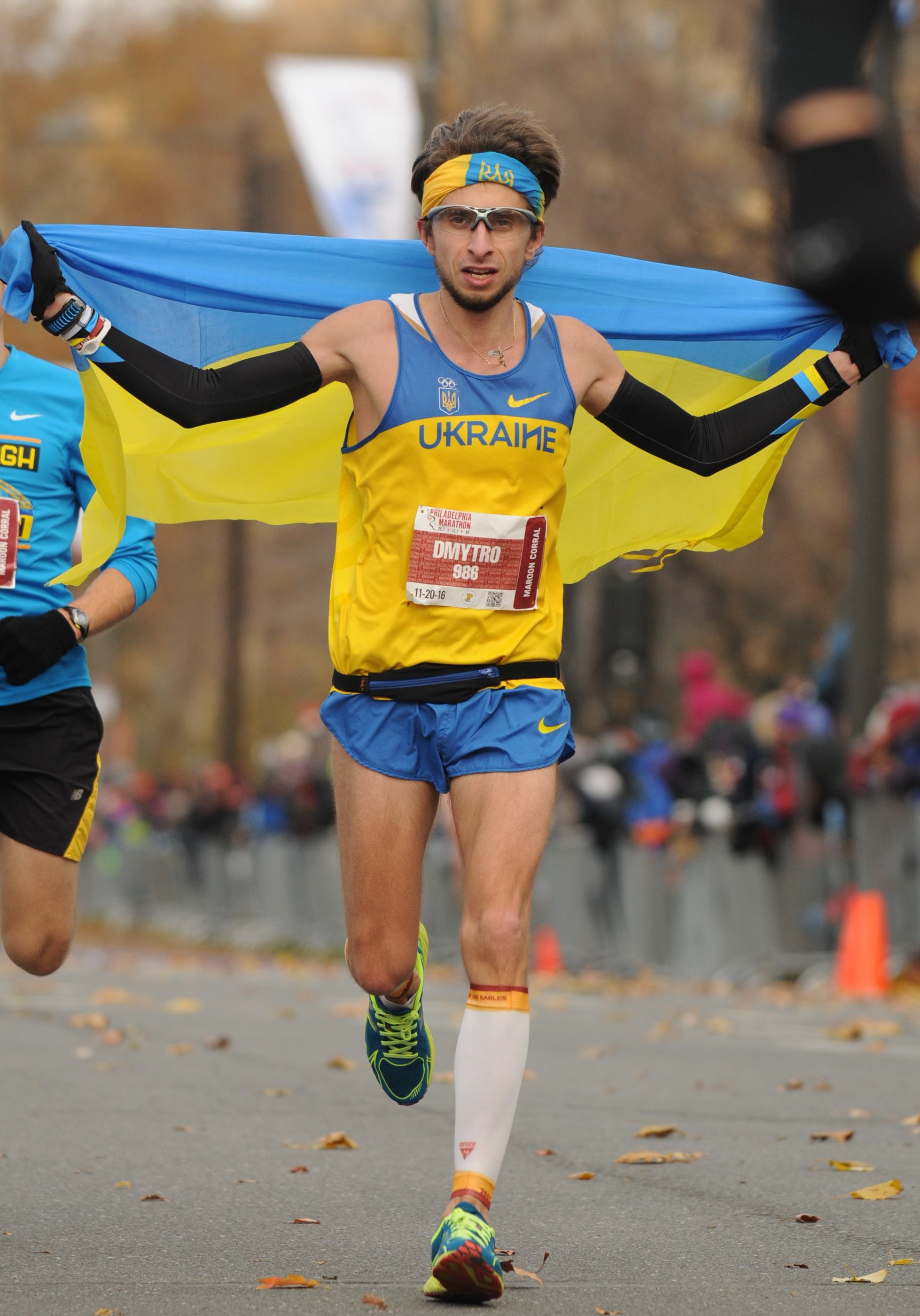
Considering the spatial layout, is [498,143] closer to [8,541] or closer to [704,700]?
[8,541]

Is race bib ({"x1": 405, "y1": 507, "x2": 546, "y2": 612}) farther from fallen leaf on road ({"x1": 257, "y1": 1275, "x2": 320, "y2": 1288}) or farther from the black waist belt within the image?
fallen leaf on road ({"x1": 257, "y1": 1275, "x2": 320, "y2": 1288})

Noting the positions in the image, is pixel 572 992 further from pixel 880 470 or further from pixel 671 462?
pixel 671 462

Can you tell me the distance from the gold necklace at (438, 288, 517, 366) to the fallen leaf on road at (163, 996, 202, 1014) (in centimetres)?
753

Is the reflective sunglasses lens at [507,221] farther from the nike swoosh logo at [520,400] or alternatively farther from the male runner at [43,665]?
the male runner at [43,665]

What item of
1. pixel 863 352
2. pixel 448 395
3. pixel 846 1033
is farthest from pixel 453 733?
pixel 846 1033

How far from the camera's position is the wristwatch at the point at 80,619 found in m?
5.80

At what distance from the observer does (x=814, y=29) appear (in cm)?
282

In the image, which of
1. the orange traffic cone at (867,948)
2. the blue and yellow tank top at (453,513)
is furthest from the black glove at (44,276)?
the orange traffic cone at (867,948)

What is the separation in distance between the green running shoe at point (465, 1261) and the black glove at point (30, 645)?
1.96m

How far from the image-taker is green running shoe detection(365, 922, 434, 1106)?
546 centimetres

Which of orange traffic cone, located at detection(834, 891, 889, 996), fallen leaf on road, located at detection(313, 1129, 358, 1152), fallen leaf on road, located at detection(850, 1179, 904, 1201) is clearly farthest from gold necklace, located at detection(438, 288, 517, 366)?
orange traffic cone, located at detection(834, 891, 889, 996)

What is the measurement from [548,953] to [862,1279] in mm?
12826

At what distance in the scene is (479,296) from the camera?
4.99 meters

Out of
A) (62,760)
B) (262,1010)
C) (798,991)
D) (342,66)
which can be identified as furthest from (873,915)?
(342,66)
